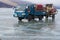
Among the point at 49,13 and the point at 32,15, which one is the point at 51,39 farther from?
the point at 49,13

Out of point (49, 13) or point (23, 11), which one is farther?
point (49, 13)

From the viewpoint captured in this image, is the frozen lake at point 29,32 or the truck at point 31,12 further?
the truck at point 31,12

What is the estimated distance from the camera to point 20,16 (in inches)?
1052

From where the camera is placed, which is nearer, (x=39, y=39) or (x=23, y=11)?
(x=39, y=39)

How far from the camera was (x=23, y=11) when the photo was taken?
88.4 feet

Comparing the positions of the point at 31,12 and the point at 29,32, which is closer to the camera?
the point at 29,32

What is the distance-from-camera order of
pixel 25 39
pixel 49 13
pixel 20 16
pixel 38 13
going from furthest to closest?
pixel 49 13 < pixel 38 13 < pixel 20 16 < pixel 25 39

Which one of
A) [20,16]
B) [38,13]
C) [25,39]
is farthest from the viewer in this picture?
[38,13]

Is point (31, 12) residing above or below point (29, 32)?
below

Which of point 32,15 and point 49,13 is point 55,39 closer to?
point 32,15

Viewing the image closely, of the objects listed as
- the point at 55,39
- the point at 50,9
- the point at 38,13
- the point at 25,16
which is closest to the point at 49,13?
the point at 50,9

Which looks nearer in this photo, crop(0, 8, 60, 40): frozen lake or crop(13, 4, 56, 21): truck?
crop(0, 8, 60, 40): frozen lake

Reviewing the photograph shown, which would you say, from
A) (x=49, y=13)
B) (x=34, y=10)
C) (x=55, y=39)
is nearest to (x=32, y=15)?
(x=34, y=10)

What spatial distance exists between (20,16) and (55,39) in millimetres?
13490
